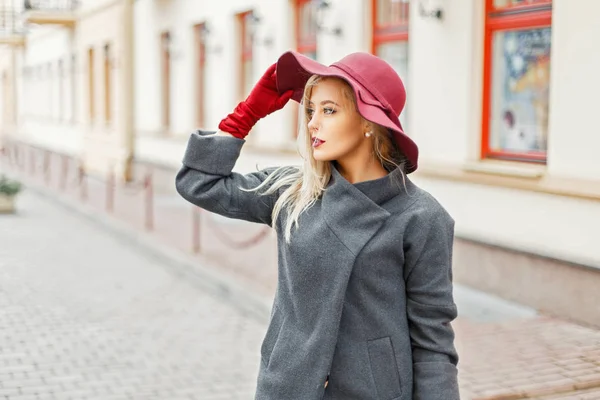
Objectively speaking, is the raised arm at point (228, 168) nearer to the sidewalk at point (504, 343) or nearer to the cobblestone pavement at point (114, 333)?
the sidewalk at point (504, 343)

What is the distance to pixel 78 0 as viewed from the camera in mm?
29031

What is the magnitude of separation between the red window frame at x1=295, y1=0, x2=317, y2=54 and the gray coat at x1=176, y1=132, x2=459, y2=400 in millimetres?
10907

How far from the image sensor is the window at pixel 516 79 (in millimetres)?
8633

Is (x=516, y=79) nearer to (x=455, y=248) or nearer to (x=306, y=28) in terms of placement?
(x=455, y=248)

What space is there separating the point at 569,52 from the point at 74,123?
24.1 metres

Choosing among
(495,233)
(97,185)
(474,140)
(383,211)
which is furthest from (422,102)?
(97,185)

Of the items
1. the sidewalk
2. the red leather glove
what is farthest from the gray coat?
the sidewalk

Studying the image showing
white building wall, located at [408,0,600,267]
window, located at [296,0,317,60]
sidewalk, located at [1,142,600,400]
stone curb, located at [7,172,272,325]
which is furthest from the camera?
window, located at [296,0,317,60]

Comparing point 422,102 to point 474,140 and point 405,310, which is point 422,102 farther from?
point 405,310

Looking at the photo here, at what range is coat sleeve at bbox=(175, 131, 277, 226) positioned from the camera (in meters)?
2.82

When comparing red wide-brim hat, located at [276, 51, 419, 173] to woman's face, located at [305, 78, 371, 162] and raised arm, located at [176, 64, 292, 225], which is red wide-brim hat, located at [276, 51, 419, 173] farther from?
raised arm, located at [176, 64, 292, 225]

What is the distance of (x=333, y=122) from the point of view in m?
2.62

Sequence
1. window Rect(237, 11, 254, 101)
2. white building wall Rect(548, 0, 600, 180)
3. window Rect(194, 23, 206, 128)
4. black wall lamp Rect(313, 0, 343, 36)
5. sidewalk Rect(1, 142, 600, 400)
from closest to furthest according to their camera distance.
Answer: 1. sidewalk Rect(1, 142, 600, 400)
2. white building wall Rect(548, 0, 600, 180)
3. black wall lamp Rect(313, 0, 343, 36)
4. window Rect(237, 11, 254, 101)
5. window Rect(194, 23, 206, 128)

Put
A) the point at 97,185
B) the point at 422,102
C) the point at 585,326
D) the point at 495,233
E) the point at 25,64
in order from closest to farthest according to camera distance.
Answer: the point at 585,326 → the point at 495,233 → the point at 422,102 → the point at 97,185 → the point at 25,64
